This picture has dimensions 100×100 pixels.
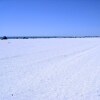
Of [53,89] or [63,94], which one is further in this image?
[53,89]

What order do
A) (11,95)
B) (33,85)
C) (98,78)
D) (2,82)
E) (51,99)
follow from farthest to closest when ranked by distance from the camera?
(98,78)
(2,82)
(33,85)
(11,95)
(51,99)

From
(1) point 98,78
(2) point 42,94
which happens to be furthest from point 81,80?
(2) point 42,94

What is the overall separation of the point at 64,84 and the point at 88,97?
1.50m

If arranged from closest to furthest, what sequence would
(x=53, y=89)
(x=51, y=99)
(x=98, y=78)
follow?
1. (x=51, y=99)
2. (x=53, y=89)
3. (x=98, y=78)

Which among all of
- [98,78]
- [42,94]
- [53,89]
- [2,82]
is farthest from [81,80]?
[2,82]

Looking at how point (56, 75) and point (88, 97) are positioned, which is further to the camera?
point (56, 75)

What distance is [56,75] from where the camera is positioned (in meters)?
8.57

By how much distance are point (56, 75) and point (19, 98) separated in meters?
3.13

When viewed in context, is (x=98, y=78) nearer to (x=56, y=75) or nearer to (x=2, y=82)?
(x=56, y=75)

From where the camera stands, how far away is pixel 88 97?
5.73 metres

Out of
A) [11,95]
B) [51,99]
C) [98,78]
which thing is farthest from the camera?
[98,78]

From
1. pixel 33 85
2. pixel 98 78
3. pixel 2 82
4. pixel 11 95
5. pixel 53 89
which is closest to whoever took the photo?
pixel 11 95

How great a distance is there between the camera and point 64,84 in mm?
7121

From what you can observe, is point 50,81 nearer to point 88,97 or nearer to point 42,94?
point 42,94
